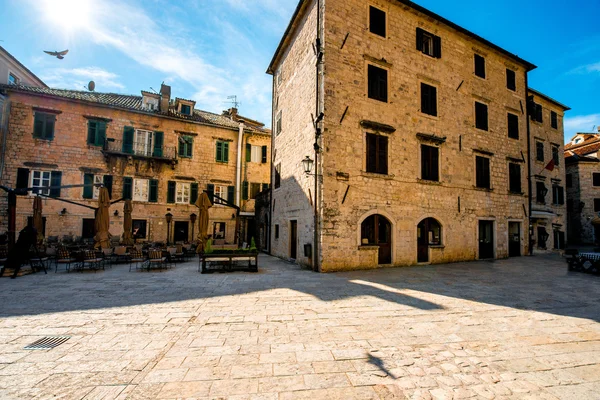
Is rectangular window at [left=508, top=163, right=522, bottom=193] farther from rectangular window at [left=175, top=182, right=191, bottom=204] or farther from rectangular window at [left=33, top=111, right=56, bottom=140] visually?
rectangular window at [left=33, top=111, right=56, bottom=140]

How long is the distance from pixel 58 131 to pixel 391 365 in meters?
22.2

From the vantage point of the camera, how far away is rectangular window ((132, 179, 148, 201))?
62.0ft

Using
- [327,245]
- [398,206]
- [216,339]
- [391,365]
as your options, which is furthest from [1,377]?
[398,206]

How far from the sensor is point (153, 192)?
19.3 metres

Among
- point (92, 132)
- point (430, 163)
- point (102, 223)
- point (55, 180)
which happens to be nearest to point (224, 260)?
point (102, 223)

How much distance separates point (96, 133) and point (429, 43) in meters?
20.2

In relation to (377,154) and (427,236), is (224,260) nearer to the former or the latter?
(377,154)

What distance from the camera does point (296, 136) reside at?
13.4 metres

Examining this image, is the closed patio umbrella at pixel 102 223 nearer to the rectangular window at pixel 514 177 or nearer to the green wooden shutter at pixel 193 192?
the green wooden shutter at pixel 193 192

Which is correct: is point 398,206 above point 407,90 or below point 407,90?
below

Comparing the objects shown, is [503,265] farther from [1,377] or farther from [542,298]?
[1,377]

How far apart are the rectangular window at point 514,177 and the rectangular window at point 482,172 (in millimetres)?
2032

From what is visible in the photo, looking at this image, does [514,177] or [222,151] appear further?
[222,151]

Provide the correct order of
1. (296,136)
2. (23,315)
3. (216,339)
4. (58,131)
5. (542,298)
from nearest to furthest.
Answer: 1. (216,339)
2. (23,315)
3. (542,298)
4. (296,136)
5. (58,131)
